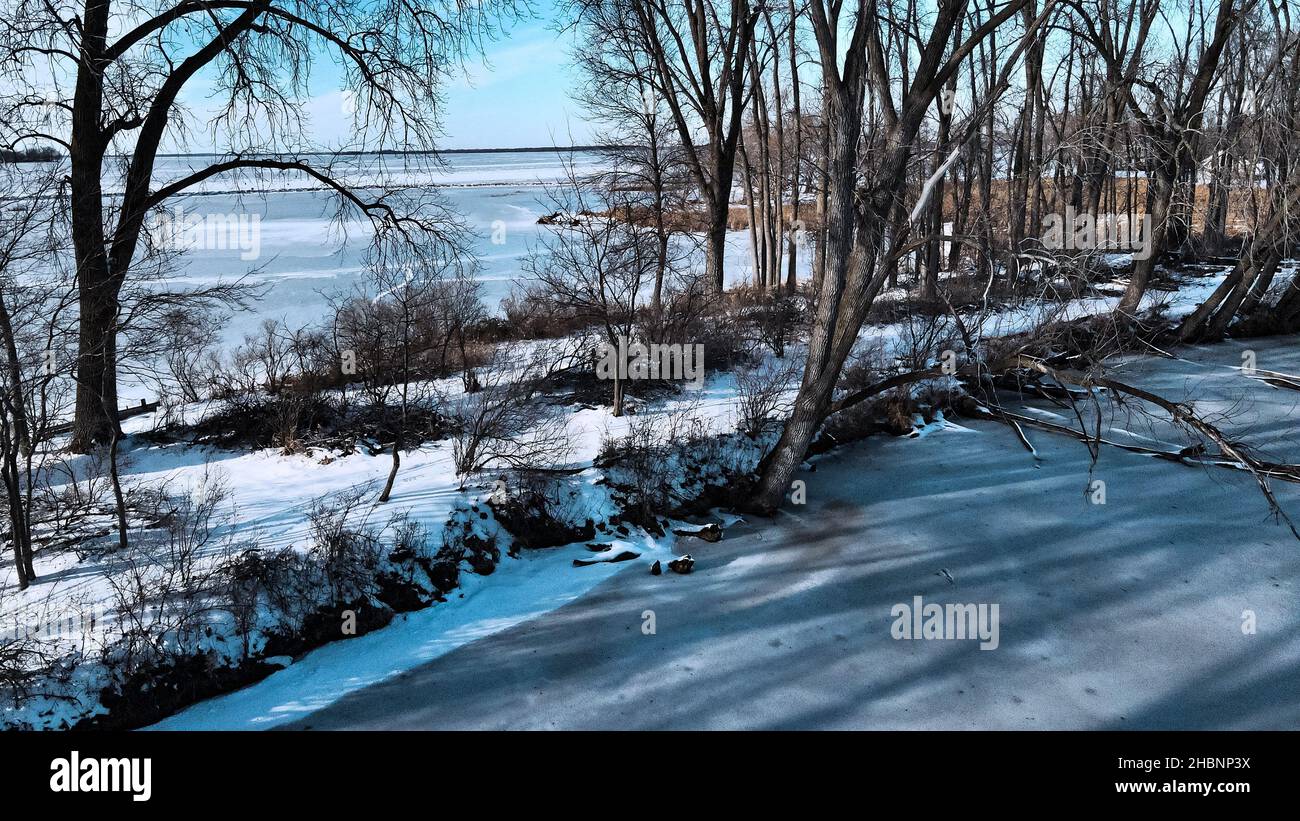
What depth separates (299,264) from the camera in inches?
1037

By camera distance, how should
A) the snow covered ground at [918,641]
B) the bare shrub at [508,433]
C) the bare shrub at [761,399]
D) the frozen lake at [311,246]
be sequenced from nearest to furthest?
the snow covered ground at [918,641] → the bare shrub at [508,433] → the bare shrub at [761,399] → the frozen lake at [311,246]

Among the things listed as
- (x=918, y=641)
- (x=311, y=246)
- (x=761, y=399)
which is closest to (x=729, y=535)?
(x=761, y=399)

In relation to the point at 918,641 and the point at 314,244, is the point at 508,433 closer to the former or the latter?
the point at 918,641

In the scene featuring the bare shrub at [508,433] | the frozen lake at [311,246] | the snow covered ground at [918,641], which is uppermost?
the frozen lake at [311,246]

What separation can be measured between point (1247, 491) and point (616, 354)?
9.31 metres

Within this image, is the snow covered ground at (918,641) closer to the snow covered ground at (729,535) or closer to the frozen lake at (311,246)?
the snow covered ground at (729,535)

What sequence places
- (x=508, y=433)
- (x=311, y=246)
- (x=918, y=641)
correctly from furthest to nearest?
(x=311, y=246) < (x=508, y=433) < (x=918, y=641)

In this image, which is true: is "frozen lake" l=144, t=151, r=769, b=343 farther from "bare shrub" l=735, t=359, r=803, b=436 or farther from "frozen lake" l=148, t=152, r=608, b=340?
"bare shrub" l=735, t=359, r=803, b=436

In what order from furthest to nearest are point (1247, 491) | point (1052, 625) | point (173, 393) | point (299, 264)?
1. point (299, 264)
2. point (173, 393)
3. point (1247, 491)
4. point (1052, 625)

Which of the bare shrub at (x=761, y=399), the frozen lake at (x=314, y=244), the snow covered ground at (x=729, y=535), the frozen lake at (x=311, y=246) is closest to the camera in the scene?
the snow covered ground at (x=729, y=535)

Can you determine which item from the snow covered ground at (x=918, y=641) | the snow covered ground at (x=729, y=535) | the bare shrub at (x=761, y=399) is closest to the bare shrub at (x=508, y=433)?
the snow covered ground at (x=729, y=535)

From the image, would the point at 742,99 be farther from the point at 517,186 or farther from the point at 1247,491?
the point at 517,186

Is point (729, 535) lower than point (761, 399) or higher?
lower
